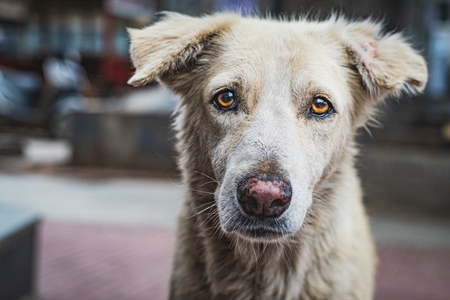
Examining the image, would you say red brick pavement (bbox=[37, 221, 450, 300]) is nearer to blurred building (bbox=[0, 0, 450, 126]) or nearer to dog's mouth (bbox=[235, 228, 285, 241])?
dog's mouth (bbox=[235, 228, 285, 241])

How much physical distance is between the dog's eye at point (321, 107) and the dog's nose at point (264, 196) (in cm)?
45

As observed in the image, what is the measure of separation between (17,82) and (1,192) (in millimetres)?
7460

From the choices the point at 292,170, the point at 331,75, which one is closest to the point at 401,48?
the point at 331,75

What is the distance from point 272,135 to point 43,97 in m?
13.2

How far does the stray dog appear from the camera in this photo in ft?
7.66

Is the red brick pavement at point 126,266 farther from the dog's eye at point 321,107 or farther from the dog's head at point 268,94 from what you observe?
the dog's eye at point 321,107

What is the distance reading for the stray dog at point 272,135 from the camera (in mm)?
2336

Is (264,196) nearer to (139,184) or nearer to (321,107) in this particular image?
(321,107)

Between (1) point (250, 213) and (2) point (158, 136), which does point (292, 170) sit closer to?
(1) point (250, 213)

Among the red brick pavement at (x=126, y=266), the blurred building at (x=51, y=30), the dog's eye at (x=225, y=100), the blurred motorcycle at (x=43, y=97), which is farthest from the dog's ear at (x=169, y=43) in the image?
the blurred building at (x=51, y=30)

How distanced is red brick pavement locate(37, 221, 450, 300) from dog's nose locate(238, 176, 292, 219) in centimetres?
243

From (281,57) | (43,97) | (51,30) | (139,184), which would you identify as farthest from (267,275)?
(51,30)

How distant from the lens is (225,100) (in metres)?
2.51

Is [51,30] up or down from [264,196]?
up
